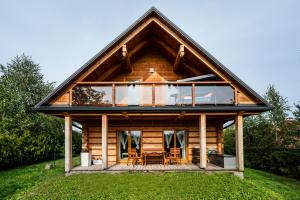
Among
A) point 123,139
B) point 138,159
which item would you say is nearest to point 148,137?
point 138,159

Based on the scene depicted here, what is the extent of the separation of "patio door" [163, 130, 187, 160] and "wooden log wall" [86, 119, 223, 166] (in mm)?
254

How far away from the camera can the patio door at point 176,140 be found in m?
14.2

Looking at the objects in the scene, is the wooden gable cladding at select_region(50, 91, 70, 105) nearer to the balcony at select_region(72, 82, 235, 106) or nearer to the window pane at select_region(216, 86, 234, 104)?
the balcony at select_region(72, 82, 235, 106)

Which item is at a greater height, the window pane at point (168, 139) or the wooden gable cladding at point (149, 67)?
the wooden gable cladding at point (149, 67)

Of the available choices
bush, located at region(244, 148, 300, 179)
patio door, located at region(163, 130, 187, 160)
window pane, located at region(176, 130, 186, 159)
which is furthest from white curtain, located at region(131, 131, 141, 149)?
bush, located at region(244, 148, 300, 179)

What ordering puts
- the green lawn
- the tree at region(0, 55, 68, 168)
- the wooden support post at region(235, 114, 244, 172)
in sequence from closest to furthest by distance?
1. the green lawn
2. the wooden support post at region(235, 114, 244, 172)
3. the tree at region(0, 55, 68, 168)

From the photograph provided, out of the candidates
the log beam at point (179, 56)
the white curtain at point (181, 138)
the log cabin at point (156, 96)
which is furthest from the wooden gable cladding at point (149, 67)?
the white curtain at point (181, 138)

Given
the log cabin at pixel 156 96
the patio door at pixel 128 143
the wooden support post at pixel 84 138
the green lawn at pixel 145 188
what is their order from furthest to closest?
the patio door at pixel 128 143 → the wooden support post at pixel 84 138 → the log cabin at pixel 156 96 → the green lawn at pixel 145 188

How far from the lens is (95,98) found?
11.4 meters

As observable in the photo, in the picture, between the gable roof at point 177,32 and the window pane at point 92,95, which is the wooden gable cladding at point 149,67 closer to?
the window pane at point 92,95

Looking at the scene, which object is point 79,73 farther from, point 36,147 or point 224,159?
point 36,147

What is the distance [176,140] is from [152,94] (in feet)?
14.3

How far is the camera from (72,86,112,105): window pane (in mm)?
11359

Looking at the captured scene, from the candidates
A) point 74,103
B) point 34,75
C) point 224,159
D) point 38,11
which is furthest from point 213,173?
point 34,75
